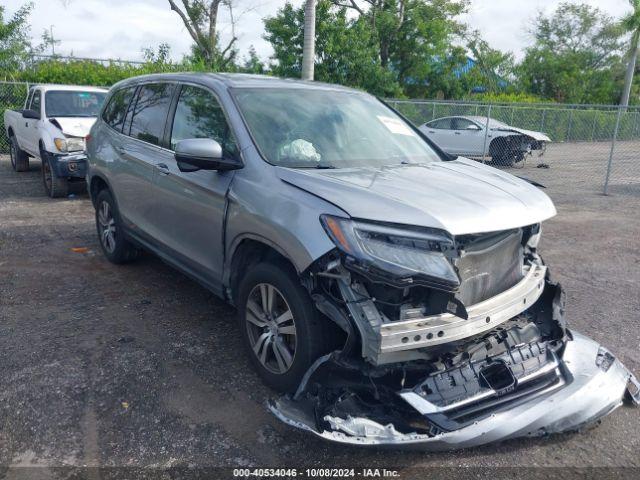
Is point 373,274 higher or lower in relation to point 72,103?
lower

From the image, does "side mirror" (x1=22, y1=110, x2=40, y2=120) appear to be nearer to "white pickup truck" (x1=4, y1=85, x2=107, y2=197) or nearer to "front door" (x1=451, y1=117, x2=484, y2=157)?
"white pickup truck" (x1=4, y1=85, x2=107, y2=197)

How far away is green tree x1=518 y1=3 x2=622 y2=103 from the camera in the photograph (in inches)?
A: 1459

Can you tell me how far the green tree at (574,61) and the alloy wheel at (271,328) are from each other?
124 ft

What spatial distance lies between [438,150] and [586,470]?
2.54m

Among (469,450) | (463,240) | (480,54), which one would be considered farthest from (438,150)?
(480,54)

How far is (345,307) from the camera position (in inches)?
106

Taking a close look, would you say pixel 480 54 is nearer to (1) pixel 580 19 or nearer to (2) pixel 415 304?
(1) pixel 580 19

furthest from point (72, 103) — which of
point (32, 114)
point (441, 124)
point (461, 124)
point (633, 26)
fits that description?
point (633, 26)

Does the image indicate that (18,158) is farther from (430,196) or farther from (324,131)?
(430,196)

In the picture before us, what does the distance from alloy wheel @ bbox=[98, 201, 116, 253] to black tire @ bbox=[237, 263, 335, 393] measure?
279 centimetres

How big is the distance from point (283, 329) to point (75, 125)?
25.4ft

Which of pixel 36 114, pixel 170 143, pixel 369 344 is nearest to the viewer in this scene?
pixel 369 344

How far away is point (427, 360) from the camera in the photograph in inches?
110

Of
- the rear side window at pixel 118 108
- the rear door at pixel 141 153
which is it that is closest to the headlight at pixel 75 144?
the rear side window at pixel 118 108
